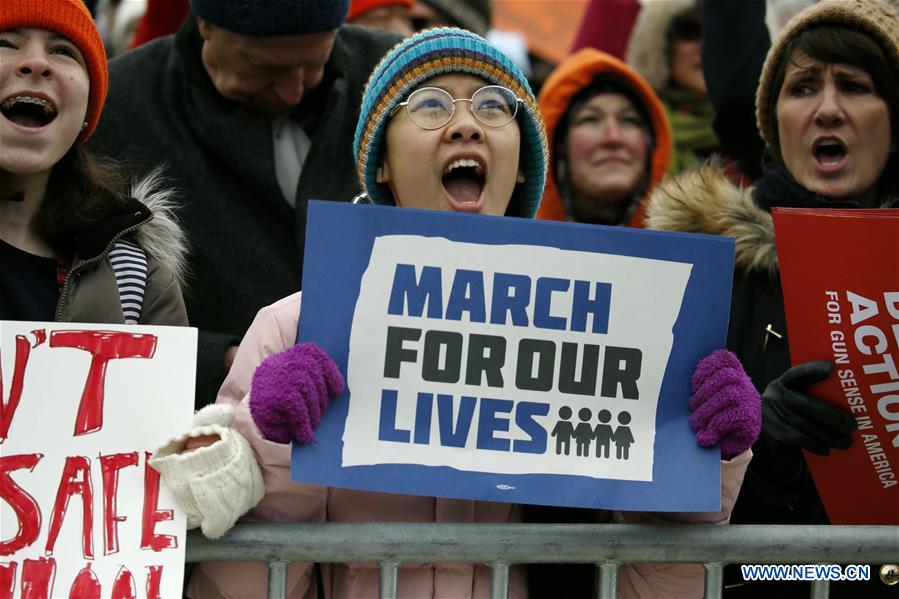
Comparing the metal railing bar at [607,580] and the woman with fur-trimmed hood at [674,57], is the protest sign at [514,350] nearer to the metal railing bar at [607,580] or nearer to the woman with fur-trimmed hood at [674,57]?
the metal railing bar at [607,580]

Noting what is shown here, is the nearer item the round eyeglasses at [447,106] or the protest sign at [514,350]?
the protest sign at [514,350]

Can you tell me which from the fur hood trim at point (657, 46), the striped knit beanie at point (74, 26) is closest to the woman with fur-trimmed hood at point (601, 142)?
the fur hood trim at point (657, 46)

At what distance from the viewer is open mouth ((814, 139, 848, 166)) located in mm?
3389

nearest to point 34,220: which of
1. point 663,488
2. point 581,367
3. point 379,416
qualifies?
point 379,416

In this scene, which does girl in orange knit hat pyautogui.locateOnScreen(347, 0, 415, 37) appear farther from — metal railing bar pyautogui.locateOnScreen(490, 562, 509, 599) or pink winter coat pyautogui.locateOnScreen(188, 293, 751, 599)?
metal railing bar pyautogui.locateOnScreen(490, 562, 509, 599)

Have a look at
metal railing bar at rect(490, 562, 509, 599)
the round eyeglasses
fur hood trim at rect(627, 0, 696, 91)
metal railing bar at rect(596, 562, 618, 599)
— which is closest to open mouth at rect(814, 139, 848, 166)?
the round eyeglasses

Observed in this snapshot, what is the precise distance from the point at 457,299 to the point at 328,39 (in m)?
1.59

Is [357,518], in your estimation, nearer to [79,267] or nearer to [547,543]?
[547,543]

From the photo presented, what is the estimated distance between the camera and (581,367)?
242cm

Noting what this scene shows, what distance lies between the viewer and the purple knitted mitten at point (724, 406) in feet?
7.63

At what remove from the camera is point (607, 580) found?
236cm

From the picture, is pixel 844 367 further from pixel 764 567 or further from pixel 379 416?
pixel 379 416

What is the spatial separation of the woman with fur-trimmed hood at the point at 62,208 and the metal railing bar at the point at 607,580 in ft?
3.91

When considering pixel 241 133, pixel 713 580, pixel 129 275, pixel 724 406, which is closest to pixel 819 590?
pixel 713 580
